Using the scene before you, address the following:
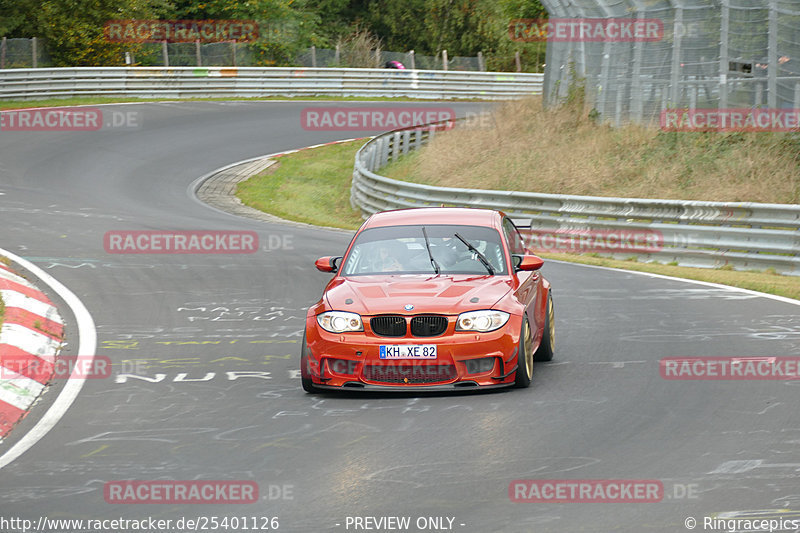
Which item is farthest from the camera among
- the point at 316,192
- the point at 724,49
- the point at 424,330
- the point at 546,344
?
the point at 316,192

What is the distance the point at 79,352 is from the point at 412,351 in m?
3.90

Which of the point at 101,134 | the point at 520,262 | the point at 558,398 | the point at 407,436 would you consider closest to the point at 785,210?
the point at 520,262

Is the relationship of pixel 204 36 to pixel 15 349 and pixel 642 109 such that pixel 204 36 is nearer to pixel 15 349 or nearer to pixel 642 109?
pixel 642 109

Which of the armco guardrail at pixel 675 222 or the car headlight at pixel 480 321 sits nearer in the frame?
the car headlight at pixel 480 321

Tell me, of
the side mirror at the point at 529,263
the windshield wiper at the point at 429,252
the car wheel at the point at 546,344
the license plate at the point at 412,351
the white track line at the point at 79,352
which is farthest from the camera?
the car wheel at the point at 546,344

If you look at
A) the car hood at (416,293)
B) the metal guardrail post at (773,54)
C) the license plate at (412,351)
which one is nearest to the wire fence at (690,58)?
the metal guardrail post at (773,54)

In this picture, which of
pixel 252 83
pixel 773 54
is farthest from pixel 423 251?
pixel 252 83

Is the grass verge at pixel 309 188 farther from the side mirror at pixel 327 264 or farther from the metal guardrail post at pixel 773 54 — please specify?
the side mirror at pixel 327 264

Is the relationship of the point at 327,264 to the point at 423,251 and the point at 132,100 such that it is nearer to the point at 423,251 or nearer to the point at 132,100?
the point at 423,251

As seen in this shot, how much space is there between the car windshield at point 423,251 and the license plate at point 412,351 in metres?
1.24

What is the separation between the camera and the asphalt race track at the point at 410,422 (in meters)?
6.28

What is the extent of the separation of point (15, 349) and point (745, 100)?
17684mm

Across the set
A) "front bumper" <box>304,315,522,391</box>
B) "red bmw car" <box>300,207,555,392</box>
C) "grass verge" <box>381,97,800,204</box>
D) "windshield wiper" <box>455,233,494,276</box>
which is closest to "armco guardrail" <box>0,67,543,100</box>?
"grass verge" <box>381,97,800,204</box>

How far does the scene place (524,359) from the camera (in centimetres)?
912
